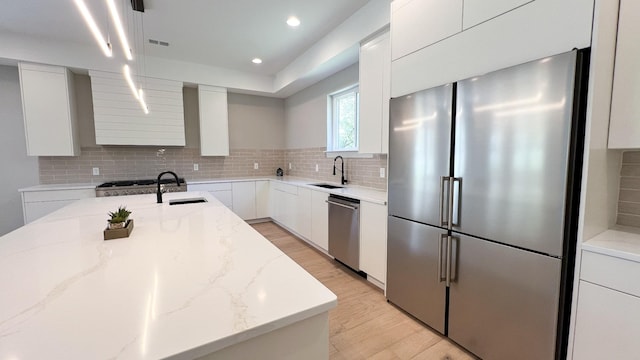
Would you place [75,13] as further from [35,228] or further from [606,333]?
[606,333]

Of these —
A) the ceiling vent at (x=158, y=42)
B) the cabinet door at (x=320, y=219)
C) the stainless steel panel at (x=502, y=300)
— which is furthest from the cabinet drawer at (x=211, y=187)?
the stainless steel panel at (x=502, y=300)

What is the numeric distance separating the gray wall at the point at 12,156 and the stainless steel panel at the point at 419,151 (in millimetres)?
4977

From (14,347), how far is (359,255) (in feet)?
8.18

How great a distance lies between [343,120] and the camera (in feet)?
13.5

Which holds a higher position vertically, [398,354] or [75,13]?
[75,13]

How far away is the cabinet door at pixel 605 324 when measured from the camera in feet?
3.79

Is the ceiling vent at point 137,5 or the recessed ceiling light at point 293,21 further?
the recessed ceiling light at point 293,21

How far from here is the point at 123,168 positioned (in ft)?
14.0

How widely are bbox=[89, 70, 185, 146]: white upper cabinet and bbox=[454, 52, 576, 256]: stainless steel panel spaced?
4.17m

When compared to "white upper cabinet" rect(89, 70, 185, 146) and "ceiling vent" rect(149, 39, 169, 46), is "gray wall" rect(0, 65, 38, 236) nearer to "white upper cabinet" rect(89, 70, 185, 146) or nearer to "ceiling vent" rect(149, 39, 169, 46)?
"white upper cabinet" rect(89, 70, 185, 146)

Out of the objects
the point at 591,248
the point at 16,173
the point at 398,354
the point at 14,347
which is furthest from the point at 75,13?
the point at 591,248

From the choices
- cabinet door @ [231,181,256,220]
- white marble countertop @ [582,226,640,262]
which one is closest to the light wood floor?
white marble countertop @ [582,226,640,262]

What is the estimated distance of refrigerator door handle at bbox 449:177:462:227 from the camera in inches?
68.5

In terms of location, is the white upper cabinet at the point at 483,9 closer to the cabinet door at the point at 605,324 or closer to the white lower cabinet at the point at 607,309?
the white lower cabinet at the point at 607,309
